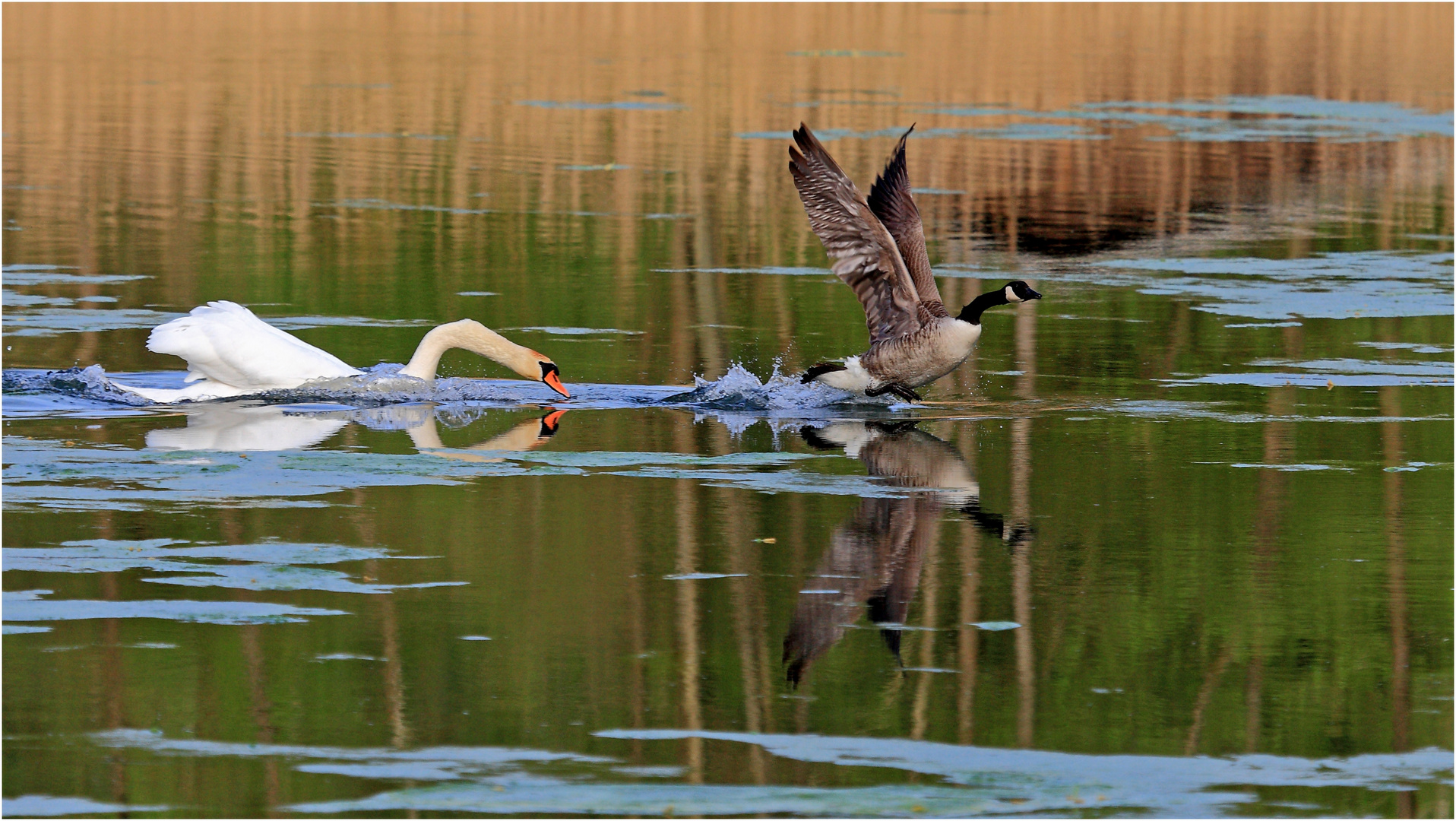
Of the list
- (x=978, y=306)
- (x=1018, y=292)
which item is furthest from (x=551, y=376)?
(x=1018, y=292)

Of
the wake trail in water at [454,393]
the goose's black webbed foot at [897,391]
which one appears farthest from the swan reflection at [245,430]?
the goose's black webbed foot at [897,391]

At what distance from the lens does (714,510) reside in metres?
9.20

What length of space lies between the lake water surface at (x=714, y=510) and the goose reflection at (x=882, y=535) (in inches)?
1.3

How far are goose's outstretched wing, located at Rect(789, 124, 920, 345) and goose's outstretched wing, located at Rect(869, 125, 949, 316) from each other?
1.46 feet

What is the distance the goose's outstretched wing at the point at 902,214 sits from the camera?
1334 cm

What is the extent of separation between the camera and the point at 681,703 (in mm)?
6473

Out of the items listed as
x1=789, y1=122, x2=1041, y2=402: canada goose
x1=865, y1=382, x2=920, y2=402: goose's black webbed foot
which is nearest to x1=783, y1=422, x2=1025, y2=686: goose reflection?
x1=789, y1=122, x2=1041, y2=402: canada goose

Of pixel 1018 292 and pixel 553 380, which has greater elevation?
pixel 1018 292

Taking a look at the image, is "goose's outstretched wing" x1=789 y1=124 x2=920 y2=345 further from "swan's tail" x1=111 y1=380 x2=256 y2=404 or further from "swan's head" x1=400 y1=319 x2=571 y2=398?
"swan's tail" x1=111 y1=380 x2=256 y2=404

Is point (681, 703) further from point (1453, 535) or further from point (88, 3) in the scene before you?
point (88, 3)

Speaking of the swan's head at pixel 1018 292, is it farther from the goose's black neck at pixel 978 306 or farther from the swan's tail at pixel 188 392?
the swan's tail at pixel 188 392

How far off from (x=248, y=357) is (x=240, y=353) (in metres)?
0.05

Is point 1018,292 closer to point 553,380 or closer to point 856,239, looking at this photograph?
point 856,239

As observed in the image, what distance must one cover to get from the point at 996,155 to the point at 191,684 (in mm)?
22785
